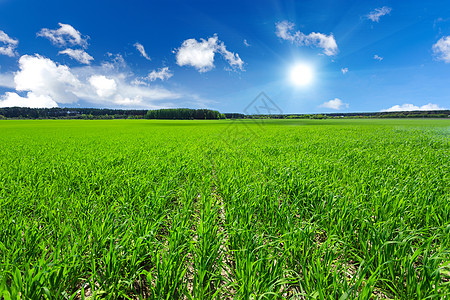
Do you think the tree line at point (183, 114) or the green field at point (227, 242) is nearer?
the green field at point (227, 242)

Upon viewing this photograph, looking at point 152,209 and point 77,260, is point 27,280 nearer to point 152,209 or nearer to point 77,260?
point 77,260

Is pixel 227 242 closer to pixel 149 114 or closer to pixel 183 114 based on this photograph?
pixel 183 114

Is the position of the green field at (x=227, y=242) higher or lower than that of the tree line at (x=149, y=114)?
lower

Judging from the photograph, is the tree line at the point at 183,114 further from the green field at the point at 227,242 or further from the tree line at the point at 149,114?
the green field at the point at 227,242

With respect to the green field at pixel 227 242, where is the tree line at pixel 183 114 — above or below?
above

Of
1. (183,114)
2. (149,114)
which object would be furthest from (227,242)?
(149,114)

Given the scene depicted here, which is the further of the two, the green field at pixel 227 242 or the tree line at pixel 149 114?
the tree line at pixel 149 114

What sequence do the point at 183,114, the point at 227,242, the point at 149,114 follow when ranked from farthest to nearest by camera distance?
the point at 149,114 → the point at 183,114 → the point at 227,242

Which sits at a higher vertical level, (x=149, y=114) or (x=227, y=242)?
(x=149, y=114)

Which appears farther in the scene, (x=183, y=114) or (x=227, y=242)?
(x=183, y=114)

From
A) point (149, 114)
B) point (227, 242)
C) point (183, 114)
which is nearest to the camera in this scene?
point (227, 242)

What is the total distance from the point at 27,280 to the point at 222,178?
4.10 m

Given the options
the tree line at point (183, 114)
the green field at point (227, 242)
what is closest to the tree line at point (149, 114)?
the tree line at point (183, 114)

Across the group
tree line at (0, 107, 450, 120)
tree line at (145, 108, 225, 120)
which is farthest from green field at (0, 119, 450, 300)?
tree line at (145, 108, 225, 120)
